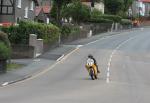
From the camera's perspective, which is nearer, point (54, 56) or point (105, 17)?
point (54, 56)

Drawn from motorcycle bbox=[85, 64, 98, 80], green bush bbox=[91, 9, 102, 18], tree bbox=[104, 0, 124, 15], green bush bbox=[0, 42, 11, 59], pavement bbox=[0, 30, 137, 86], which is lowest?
pavement bbox=[0, 30, 137, 86]

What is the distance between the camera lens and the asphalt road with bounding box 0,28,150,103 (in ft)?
73.3

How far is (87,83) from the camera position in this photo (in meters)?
30.3

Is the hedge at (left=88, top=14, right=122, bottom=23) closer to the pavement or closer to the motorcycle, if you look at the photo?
the pavement

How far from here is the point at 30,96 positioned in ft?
74.3

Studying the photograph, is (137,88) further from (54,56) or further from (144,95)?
(54,56)

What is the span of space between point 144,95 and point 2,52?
13.0 m

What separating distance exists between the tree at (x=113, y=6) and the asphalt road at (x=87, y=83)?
56249 mm

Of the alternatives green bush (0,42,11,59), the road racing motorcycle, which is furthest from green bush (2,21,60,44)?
the road racing motorcycle

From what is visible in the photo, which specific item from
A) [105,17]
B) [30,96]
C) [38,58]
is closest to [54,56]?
[38,58]

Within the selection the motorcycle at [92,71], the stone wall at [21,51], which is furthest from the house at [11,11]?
the motorcycle at [92,71]

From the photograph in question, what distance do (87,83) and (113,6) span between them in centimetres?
8772

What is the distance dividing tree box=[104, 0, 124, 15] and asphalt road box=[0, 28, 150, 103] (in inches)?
2215

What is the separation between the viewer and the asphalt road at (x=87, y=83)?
22328mm
